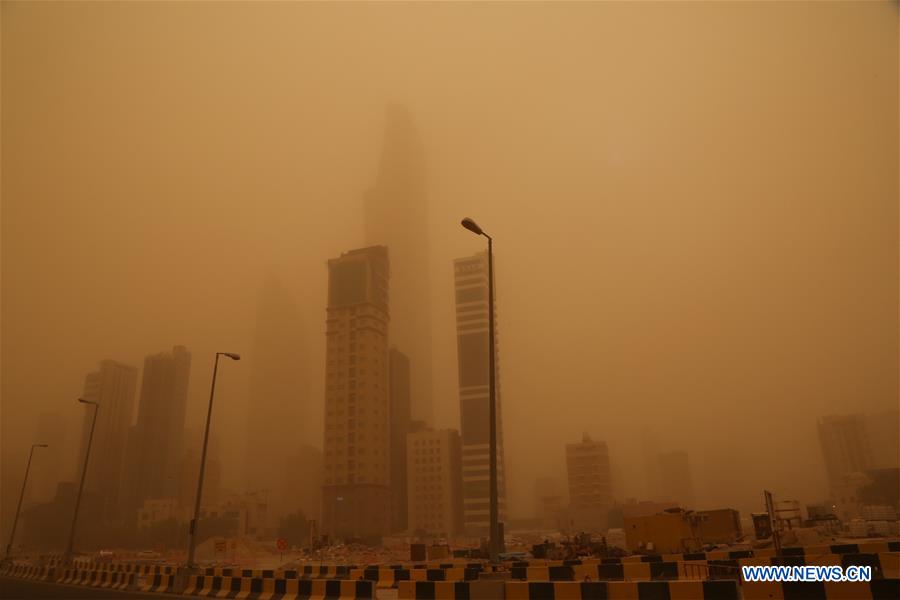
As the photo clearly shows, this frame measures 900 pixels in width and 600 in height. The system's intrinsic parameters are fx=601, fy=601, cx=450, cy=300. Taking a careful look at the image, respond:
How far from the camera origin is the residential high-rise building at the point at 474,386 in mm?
150500

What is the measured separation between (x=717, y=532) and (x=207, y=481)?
88991 millimetres

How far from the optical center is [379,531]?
10819cm

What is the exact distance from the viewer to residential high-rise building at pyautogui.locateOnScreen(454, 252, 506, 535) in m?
150

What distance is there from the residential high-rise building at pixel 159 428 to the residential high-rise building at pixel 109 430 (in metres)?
2.41

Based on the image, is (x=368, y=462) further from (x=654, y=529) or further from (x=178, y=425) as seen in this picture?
(x=654, y=529)

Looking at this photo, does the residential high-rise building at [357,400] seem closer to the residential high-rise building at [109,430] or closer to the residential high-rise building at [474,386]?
the residential high-rise building at [474,386]

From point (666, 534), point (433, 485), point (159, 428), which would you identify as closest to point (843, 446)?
point (433, 485)

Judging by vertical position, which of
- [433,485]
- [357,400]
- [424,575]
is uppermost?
[357,400]

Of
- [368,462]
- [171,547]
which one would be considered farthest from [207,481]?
[368,462]

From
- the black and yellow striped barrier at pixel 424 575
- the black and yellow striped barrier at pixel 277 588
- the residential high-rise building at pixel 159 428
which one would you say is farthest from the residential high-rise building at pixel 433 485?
the black and yellow striped barrier at pixel 424 575

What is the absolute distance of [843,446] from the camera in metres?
101

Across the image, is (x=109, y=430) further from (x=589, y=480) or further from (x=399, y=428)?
(x=589, y=480)

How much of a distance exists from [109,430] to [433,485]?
65.6 m

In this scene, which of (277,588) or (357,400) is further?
(357,400)
